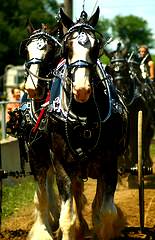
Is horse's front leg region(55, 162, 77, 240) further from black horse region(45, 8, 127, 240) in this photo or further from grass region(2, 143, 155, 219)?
grass region(2, 143, 155, 219)

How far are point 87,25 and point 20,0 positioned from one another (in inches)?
2820

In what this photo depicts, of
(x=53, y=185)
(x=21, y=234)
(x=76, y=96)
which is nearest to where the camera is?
(x=76, y=96)

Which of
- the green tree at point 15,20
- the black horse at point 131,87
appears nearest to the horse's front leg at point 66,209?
the black horse at point 131,87

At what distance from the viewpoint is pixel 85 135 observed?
529cm

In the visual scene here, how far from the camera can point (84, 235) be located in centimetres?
629

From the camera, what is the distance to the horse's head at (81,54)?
4797 mm

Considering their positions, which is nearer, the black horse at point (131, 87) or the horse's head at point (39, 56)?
the horse's head at point (39, 56)

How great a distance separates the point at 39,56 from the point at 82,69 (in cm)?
117

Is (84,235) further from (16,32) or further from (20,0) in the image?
(20,0)

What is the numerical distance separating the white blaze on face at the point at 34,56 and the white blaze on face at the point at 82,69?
2.28 feet

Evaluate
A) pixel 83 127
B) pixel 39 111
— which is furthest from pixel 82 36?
pixel 39 111

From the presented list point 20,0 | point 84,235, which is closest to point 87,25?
point 84,235

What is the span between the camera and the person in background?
11.7 metres

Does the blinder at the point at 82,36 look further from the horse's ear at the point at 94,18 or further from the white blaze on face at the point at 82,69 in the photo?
the horse's ear at the point at 94,18
